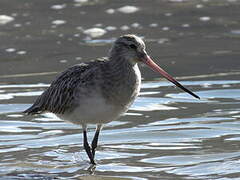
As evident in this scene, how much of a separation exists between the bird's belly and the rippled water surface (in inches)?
19.2

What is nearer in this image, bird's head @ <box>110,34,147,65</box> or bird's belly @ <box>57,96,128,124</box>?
bird's belly @ <box>57,96,128,124</box>

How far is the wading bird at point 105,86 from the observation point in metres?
8.00

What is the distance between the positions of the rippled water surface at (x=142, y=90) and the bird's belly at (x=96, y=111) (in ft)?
1.60

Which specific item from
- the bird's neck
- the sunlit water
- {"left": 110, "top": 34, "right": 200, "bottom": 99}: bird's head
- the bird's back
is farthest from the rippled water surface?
{"left": 110, "top": 34, "right": 200, "bottom": 99}: bird's head

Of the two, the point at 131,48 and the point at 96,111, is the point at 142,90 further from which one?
the point at 96,111

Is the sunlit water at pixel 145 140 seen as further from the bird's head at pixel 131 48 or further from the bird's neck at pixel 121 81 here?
the bird's head at pixel 131 48

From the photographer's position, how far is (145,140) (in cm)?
890

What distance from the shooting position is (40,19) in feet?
50.2

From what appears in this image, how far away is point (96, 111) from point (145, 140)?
3.57ft

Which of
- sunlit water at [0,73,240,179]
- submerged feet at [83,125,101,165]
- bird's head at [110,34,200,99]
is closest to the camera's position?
sunlit water at [0,73,240,179]

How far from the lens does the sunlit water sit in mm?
7965

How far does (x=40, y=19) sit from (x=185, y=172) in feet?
26.8

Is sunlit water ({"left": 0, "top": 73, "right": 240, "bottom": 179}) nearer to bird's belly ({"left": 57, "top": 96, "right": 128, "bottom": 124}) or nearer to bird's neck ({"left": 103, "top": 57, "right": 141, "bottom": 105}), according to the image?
bird's belly ({"left": 57, "top": 96, "right": 128, "bottom": 124})

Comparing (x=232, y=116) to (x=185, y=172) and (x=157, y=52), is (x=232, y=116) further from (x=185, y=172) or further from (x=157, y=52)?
(x=157, y=52)
